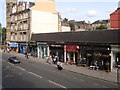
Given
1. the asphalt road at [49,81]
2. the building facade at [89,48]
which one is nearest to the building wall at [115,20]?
the building facade at [89,48]

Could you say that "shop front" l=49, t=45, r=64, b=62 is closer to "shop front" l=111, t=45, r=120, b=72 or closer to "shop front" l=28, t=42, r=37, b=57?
"shop front" l=28, t=42, r=37, b=57

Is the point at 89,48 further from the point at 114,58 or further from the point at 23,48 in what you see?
the point at 23,48

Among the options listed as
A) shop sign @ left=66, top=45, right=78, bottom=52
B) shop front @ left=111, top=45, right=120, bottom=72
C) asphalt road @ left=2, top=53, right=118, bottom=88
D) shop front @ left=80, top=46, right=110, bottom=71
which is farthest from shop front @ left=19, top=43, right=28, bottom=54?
shop front @ left=111, top=45, right=120, bottom=72

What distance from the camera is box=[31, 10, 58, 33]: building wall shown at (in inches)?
2118

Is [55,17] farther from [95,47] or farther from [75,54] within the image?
[95,47]

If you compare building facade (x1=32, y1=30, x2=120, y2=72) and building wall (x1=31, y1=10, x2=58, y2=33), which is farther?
building wall (x1=31, y1=10, x2=58, y2=33)

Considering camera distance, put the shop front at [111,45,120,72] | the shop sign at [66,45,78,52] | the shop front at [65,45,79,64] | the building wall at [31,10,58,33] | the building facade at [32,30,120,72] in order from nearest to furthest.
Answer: the shop front at [111,45,120,72] < the building facade at [32,30,120,72] < the shop sign at [66,45,78,52] < the shop front at [65,45,79,64] < the building wall at [31,10,58,33]

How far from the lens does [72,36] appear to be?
36.0 m

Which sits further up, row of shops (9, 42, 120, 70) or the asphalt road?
row of shops (9, 42, 120, 70)

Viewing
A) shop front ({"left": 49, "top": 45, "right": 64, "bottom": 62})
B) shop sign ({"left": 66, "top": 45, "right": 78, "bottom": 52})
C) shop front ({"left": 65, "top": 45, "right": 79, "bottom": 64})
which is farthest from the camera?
shop front ({"left": 49, "top": 45, "right": 64, "bottom": 62})

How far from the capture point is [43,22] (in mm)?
56062

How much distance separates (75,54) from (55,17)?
25965mm

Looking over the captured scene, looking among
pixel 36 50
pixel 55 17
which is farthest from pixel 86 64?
pixel 55 17

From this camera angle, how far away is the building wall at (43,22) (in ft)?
176
